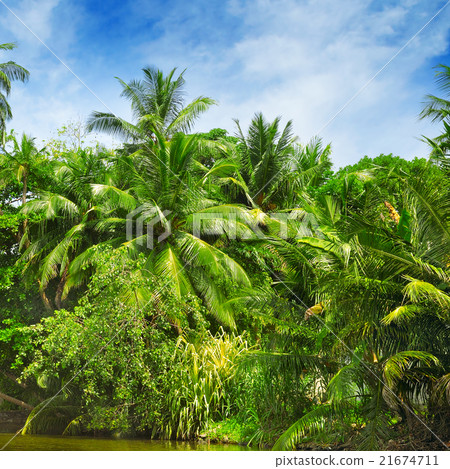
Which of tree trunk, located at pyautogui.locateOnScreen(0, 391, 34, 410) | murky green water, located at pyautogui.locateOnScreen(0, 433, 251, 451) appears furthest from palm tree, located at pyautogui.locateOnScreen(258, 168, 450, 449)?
tree trunk, located at pyautogui.locateOnScreen(0, 391, 34, 410)

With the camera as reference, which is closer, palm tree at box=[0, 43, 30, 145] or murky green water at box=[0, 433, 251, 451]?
murky green water at box=[0, 433, 251, 451]

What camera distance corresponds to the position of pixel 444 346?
7.40 metres

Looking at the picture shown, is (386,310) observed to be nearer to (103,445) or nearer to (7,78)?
(103,445)

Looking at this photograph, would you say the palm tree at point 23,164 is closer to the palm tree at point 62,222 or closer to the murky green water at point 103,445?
the palm tree at point 62,222

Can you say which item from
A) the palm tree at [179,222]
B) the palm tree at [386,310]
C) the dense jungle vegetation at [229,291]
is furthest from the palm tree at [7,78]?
the palm tree at [386,310]

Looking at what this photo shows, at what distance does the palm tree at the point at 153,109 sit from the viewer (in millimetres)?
19844

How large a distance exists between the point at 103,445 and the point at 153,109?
1376cm

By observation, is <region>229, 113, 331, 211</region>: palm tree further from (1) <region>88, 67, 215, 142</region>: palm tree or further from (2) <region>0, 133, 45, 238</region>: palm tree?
(2) <region>0, 133, 45, 238</region>: palm tree

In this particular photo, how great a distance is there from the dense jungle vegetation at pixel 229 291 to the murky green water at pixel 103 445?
419 mm

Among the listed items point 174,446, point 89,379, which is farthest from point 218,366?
point 89,379

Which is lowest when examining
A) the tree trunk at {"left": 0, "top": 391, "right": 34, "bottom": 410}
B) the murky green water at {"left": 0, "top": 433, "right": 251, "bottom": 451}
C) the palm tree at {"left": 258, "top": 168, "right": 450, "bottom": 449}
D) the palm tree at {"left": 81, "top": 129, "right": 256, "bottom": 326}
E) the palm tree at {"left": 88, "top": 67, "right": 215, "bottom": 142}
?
the murky green water at {"left": 0, "top": 433, "right": 251, "bottom": 451}

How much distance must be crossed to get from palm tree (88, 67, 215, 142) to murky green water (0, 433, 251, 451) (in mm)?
11606

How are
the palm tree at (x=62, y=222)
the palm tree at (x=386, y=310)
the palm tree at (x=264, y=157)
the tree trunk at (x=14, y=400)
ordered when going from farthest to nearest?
the palm tree at (x=264, y=157) < the palm tree at (x=62, y=222) < the tree trunk at (x=14, y=400) < the palm tree at (x=386, y=310)

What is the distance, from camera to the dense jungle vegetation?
7.58m
